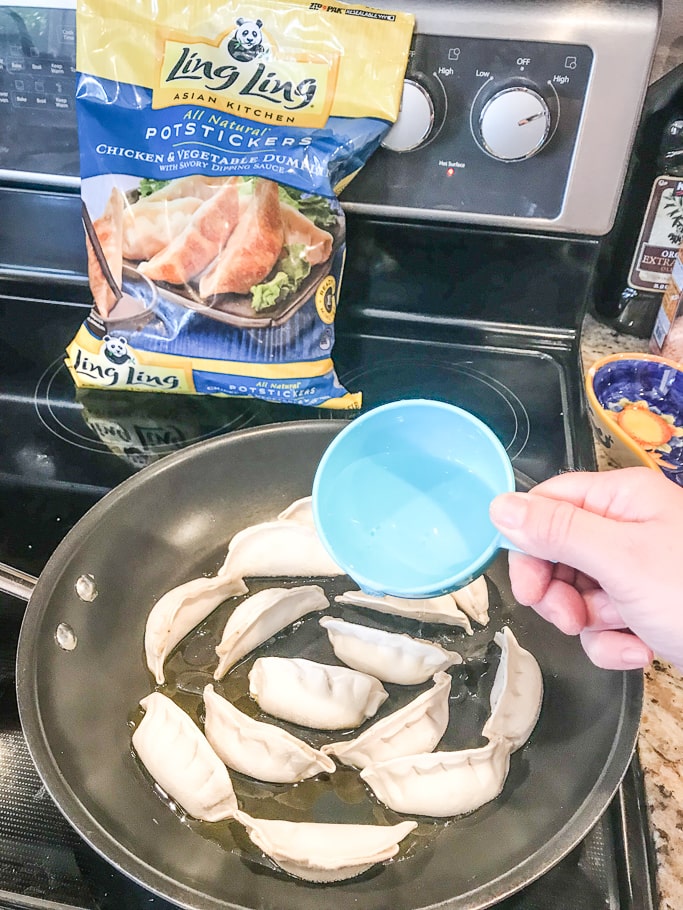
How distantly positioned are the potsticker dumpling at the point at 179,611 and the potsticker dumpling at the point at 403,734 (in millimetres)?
164

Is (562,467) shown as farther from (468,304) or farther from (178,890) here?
(178,890)

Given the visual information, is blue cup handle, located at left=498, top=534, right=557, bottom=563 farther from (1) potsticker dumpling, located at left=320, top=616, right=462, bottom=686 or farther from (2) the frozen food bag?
(2) the frozen food bag

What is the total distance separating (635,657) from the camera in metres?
0.52

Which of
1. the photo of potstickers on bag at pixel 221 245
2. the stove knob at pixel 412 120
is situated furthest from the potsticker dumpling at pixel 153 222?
the stove knob at pixel 412 120

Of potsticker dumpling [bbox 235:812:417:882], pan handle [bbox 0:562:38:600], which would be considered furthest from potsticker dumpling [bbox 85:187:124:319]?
potsticker dumpling [bbox 235:812:417:882]

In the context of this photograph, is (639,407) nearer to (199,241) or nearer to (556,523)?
(556,523)

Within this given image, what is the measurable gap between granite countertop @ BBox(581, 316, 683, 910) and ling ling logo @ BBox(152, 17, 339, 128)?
58cm

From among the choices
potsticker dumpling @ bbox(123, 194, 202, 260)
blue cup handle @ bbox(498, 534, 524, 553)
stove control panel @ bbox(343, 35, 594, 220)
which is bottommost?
blue cup handle @ bbox(498, 534, 524, 553)

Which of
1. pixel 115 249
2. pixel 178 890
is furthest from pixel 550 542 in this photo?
pixel 115 249

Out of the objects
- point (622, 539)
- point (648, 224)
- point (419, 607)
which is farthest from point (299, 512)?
point (648, 224)

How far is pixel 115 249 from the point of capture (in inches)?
30.1

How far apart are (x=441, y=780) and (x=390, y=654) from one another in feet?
0.38

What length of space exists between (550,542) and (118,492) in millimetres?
416

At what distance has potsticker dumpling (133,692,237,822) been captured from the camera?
548mm
